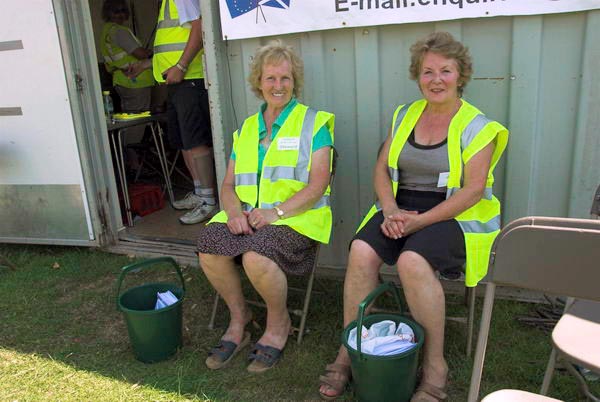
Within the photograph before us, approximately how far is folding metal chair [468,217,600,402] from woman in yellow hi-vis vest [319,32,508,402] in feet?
2.53

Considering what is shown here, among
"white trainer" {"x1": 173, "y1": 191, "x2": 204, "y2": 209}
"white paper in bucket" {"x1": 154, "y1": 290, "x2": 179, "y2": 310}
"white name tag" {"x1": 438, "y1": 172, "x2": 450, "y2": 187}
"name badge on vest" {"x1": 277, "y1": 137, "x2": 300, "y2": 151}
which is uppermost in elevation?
"name badge on vest" {"x1": 277, "y1": 137, "x2": 300, "y2": 151}

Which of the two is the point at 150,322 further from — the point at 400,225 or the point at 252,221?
the point at 400,225

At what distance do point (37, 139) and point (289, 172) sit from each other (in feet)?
7.58

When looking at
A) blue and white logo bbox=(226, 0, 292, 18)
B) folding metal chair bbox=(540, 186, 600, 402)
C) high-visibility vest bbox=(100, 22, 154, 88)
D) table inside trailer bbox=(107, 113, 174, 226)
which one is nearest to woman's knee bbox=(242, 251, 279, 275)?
folding metal chair bbox=(540, 186, 600, 402)

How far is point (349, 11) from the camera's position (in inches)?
119

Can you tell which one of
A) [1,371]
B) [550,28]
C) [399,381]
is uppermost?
[550,28]

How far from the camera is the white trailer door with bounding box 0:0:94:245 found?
3879 mm

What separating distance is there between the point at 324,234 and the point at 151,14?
5.20m

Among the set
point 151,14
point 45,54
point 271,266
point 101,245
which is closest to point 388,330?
point 271,266

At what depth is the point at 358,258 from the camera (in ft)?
8.33

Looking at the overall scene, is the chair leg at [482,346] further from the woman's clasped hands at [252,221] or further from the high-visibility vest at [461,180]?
Answer: the woman's clasped hands at [252,221]

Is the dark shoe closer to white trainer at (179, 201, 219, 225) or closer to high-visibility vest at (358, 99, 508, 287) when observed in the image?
high-visibility vest at (358, 99, 508, 287)

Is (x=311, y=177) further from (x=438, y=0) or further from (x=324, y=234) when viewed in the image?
(x=438, y=0)

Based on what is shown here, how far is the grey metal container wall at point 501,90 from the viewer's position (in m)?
2.75
